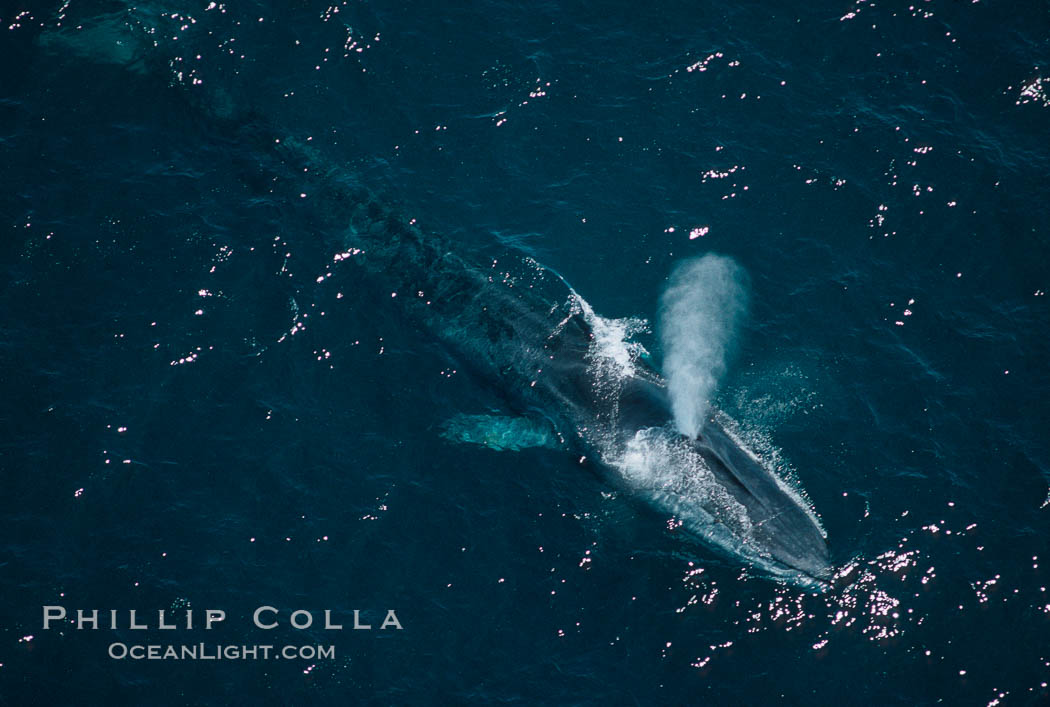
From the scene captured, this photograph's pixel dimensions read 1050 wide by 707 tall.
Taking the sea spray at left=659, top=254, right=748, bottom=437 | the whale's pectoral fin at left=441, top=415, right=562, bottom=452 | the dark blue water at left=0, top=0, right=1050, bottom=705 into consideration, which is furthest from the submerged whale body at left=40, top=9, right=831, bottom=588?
the sea spray at left=659, top=254, right=748, bottom=437

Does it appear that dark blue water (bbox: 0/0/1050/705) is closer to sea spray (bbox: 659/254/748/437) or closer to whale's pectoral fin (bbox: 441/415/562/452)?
whale's pectoral fin (bbox: 441/415/562/452)

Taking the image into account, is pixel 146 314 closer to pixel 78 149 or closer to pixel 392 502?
pixel 78 149

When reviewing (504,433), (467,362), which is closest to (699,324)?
(504,433)

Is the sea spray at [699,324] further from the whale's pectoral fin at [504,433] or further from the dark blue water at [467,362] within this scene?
the whale's pectoral fin at [504,433]

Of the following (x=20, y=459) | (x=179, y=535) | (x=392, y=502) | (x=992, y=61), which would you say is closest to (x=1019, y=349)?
(x=992, y=61)

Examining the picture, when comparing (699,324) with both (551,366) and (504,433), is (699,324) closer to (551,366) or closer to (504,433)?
(551,366)

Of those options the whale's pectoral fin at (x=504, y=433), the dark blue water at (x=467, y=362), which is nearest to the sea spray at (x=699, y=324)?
the dark blue water at (x=467, y=362)
